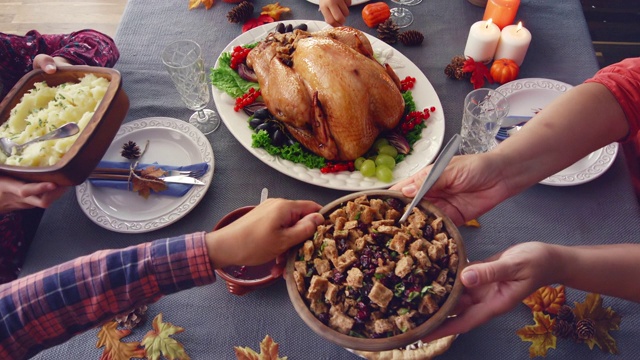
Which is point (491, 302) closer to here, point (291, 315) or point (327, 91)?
point (291, 315)

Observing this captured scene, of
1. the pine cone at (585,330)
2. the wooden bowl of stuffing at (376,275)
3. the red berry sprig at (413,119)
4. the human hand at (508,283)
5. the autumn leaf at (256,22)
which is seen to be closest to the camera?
the wooden bowl of stuffing at (376,275)

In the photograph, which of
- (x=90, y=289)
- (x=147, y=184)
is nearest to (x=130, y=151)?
(x=147, y=184)

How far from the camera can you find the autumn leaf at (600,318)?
3.67 feet

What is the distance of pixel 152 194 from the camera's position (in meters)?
1.39

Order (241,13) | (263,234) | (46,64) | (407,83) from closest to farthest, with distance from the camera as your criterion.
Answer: (263,234), (46,64), (407,83), (241,13)

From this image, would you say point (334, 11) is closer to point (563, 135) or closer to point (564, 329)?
point (563, 135)

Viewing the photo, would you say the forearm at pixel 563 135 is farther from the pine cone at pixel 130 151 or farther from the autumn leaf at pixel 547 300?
the pine cone at pixel 130 151

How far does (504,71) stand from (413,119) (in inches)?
16.3

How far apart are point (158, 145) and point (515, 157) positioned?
1145 millimetres

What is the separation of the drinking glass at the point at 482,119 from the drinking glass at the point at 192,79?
0.89 m

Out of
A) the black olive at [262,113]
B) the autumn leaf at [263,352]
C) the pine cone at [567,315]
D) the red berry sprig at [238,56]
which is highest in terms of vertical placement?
the red berry sprig at [238,56]

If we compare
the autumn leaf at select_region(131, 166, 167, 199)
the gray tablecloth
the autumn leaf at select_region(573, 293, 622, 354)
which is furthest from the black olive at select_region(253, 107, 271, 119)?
the autumn leaf at select_region(573, 293, 622, 354)

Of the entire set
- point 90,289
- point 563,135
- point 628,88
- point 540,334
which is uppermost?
point 628,88

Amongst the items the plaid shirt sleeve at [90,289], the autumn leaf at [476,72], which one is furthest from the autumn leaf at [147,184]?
the autumn leaf at [476,72]
